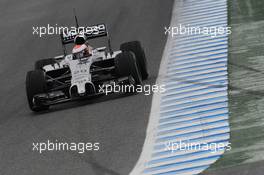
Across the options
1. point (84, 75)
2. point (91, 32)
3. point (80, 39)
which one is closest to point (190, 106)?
point (84, 75)

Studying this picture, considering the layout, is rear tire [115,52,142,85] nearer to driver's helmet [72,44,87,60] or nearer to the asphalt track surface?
the asphalt track surface

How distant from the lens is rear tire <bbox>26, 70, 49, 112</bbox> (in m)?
13.4

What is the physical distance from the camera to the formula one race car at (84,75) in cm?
1317

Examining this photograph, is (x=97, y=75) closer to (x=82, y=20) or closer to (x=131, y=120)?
(x=131, y=120)

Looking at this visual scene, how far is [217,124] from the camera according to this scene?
10352 mm

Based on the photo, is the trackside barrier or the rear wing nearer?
the trackside barrier

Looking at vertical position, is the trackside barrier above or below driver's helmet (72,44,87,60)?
below

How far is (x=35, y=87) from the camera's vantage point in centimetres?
1336

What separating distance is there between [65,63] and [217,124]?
4.65 metres

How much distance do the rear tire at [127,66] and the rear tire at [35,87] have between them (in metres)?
1.30

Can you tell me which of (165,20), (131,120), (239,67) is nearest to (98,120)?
(131,120)

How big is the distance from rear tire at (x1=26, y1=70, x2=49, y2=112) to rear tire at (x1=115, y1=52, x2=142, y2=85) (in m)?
1.30

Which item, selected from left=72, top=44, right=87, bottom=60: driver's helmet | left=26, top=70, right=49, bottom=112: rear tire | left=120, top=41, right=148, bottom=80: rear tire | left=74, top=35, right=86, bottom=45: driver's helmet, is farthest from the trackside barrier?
left=26, top=70, right=49, bottom=112: rear tire

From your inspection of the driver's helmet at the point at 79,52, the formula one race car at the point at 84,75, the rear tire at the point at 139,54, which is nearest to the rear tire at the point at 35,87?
the formula one race car at the point at 84,75
